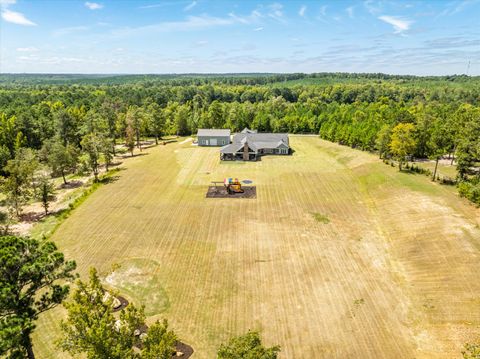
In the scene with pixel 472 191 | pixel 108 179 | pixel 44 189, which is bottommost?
pixel 108 179

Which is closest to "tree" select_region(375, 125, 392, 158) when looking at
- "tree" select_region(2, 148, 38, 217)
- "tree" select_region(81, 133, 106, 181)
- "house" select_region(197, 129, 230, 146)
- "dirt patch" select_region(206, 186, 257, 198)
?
"dirt patch" select_region(206, 186, 257, 198)

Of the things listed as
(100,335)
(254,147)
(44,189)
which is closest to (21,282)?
(100,335)

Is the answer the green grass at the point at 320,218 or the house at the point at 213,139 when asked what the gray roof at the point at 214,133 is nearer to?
the house at the point at 213,139

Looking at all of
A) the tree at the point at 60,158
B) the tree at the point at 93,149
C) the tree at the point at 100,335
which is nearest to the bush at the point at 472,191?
the tree at the point at 100,335

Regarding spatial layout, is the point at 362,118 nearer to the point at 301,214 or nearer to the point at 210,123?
the point at 210,123

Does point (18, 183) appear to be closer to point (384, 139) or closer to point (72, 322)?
point (72, 322)

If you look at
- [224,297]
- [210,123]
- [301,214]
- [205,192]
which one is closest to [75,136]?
[210,123]

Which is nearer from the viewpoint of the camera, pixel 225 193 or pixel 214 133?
pixel 225 193
